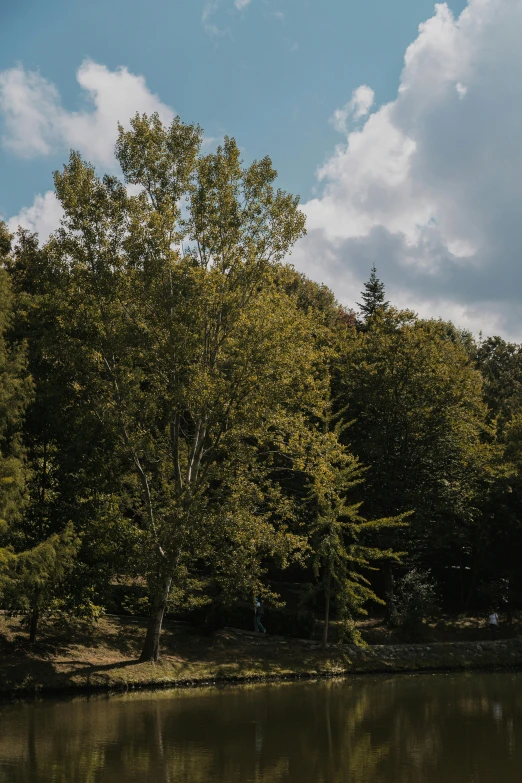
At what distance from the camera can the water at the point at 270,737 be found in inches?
491

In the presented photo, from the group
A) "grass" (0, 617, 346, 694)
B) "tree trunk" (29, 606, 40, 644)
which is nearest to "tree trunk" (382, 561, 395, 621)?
"grass" (0, 617, 346, 694)

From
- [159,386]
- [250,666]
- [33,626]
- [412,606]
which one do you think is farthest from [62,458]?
[412,606]

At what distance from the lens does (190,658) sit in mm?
26016

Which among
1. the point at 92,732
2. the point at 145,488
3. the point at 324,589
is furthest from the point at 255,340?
the point at 92,732

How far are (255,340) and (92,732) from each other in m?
12.6

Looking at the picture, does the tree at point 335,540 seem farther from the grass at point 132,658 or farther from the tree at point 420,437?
the tree at point 420,437

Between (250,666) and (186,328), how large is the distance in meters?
11.2

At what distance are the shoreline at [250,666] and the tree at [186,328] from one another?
1467mm

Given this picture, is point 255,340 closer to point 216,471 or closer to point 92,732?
point 216,471

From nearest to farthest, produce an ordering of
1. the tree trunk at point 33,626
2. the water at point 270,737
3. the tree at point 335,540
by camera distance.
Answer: the water at point 270,737, the tree trunk at point 33,626, the tree at point 335,540

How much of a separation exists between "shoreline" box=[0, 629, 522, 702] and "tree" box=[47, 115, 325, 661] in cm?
147

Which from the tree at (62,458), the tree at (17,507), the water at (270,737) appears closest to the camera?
the water at (270,737)

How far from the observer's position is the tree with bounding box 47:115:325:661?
79.8 ft

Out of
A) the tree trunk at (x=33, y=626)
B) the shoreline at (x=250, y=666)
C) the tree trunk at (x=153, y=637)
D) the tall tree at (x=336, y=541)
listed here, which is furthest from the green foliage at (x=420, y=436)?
the tree trunk at (x=33, y=626)
